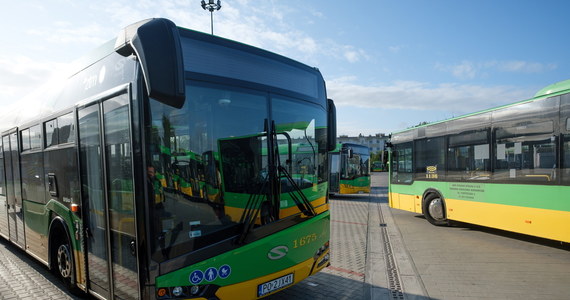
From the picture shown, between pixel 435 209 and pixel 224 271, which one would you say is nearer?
pixel 224 271

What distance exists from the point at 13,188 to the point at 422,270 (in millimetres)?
8177

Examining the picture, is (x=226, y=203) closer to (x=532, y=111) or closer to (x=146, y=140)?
(x=146, y=140)

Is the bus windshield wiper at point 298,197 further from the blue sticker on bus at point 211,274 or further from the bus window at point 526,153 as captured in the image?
the bus window at point 526,153

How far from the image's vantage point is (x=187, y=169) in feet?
10.6

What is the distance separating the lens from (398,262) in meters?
6.96

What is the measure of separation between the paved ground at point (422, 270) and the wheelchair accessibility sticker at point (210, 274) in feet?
6.36

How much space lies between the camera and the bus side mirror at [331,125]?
5.30 m

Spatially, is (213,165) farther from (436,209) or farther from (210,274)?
(436,209)

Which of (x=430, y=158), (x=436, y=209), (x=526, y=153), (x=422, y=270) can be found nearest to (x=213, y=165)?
(x=422, y=270)

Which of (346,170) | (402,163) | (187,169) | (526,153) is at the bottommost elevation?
(346,170)

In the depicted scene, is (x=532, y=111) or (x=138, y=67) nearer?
(x=138, y=67)

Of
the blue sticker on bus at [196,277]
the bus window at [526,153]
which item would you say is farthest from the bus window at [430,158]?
the blue sticker on bus at [196,277]

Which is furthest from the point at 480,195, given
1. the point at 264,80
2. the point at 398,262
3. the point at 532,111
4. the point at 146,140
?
the point at 146,140

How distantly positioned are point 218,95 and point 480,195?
8.08 metres
